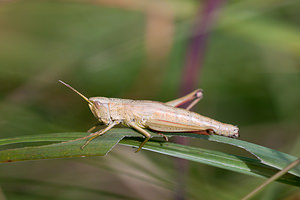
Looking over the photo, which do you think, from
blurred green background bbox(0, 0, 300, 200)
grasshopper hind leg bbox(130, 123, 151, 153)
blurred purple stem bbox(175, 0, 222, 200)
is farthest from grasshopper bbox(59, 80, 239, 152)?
blurred green background bbox(0, 0, 300, 200)

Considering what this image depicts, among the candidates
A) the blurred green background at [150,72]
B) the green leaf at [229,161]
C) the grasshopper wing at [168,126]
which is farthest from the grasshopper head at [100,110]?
the green leaf at [229,161]

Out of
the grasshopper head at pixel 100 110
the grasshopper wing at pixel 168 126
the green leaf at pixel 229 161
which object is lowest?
the green leaf at pixel 229 161

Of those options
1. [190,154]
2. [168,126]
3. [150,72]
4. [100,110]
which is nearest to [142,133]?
[168,126]

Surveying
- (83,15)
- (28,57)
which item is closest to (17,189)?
(28,57)

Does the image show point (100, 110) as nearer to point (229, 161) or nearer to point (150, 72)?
point (229, 161)

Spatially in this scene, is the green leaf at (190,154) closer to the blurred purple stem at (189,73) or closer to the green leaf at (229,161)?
the green leaf at (229,161)
